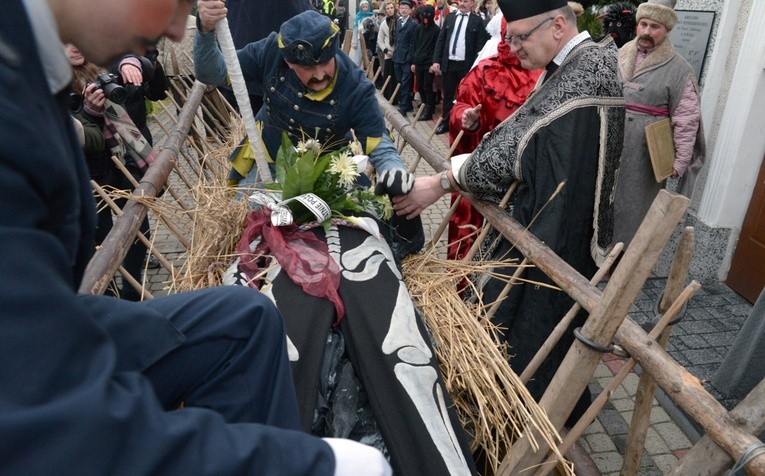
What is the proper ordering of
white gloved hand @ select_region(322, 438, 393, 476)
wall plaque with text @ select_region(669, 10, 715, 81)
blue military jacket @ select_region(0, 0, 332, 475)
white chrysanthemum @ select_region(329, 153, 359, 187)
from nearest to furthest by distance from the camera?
blue military jacket @ select_region(0, 0, 332, 475), white gloved hand @ select_region(322, 438, 393, 476), white chrysanthemum @ select_region(329, 153, 359, 187), wall plaque with text @ select_region(669, 10, 715, 81)

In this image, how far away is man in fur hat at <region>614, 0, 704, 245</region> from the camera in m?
3.73

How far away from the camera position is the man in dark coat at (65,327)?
0.58m

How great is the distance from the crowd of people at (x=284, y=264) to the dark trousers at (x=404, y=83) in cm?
605

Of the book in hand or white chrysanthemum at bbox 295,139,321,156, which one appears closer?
white chrysanthemum at bbox 295,139,321,156

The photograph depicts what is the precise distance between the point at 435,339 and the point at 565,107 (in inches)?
39.9

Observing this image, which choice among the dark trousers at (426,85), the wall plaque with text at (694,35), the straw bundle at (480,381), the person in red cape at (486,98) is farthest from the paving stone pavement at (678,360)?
the dark trousers at (426,85)

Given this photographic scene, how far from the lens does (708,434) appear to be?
46.8 inches

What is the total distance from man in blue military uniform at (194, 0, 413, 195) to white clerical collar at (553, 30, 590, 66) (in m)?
0.79

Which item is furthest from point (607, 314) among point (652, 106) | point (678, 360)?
point (652, 106)

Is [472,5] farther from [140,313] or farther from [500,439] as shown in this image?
[140,313]

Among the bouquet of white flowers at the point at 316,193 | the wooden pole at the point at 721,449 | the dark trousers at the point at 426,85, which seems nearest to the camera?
the wooden pole at the point at 721,449

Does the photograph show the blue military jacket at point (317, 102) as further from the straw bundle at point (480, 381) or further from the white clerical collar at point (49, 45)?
the white clerical collar at point (49, 45)

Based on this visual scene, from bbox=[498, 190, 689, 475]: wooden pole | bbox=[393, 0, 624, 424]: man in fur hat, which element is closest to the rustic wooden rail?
bbox=[498, 190, 689, 475]: wooden pole

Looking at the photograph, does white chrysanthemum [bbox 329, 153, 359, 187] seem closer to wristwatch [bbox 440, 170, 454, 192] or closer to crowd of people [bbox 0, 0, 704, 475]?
crowd of people [bbox 0, 0, 704, 475]
